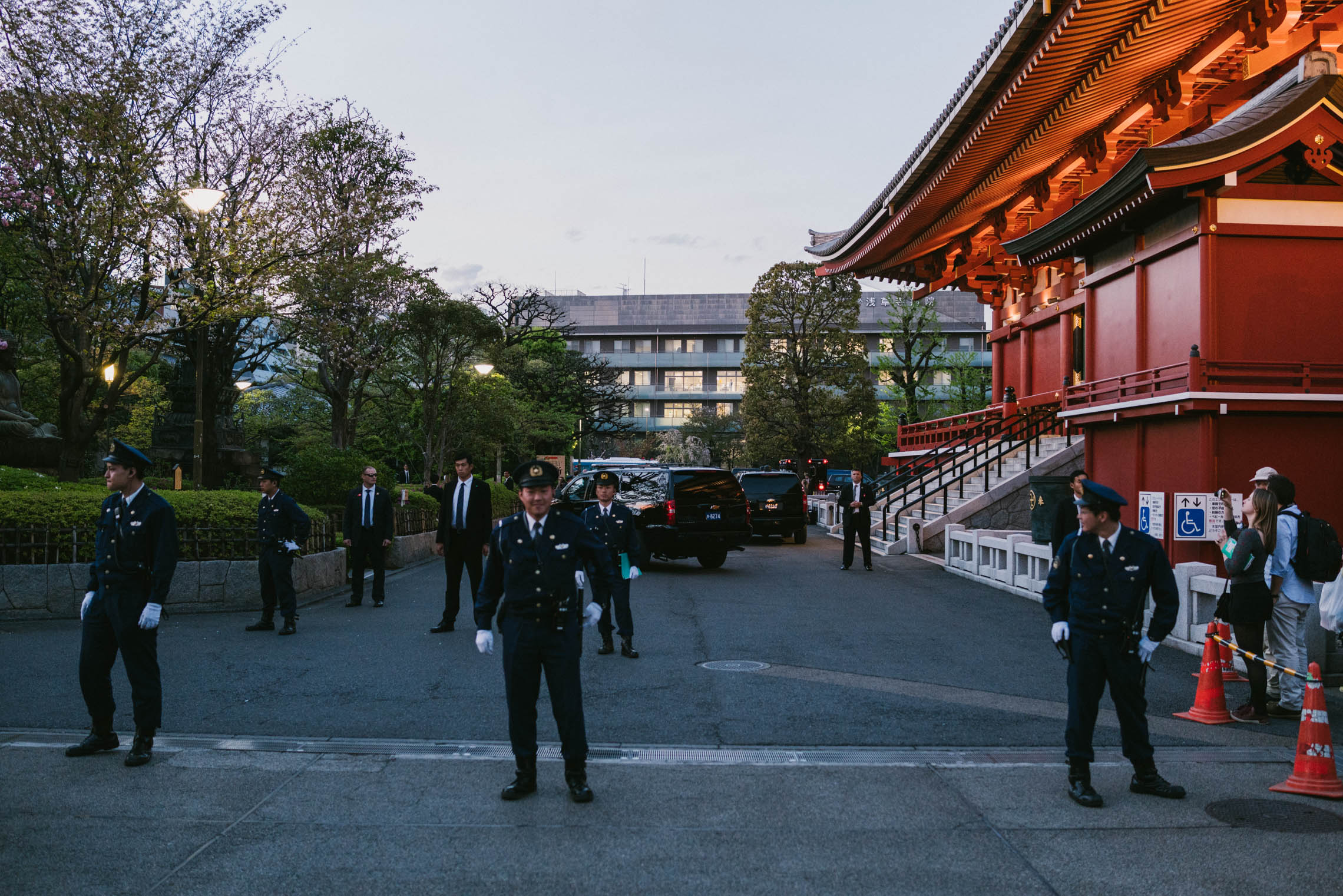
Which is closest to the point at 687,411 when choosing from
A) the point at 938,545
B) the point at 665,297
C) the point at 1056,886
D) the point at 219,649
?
the point at 665,297

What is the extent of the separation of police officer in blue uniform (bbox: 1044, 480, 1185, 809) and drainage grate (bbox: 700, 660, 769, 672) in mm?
3896

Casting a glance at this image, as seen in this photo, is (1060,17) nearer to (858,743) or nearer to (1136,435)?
(1136,435)

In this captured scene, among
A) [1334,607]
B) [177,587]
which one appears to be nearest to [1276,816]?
[1334,607]

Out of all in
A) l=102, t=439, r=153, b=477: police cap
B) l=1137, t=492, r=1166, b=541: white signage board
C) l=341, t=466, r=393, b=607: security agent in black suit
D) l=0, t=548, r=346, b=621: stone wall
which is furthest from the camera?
l=341, t=466, r=393, b=607: security agent in black suit

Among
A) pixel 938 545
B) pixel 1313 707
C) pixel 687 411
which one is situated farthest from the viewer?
pixel 687 411

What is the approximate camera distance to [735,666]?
9.50 meters

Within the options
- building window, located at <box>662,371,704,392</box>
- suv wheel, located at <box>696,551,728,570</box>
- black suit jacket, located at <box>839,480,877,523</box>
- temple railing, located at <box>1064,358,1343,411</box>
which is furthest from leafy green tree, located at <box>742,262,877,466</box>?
building window, located at <box>662,371,704,392</box>

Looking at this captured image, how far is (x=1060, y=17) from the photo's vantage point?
15.3 m

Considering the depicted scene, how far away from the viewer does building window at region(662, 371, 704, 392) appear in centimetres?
8894

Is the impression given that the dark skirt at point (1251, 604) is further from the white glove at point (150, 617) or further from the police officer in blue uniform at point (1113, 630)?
the white glove at point (150, 617)

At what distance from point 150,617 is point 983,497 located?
60.4 ft

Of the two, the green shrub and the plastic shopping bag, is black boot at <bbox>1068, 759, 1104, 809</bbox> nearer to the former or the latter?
the plastic shopping bag

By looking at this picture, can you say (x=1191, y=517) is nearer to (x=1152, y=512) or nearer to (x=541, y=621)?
(x=1152, y=512)

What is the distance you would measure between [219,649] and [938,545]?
1570 cm
